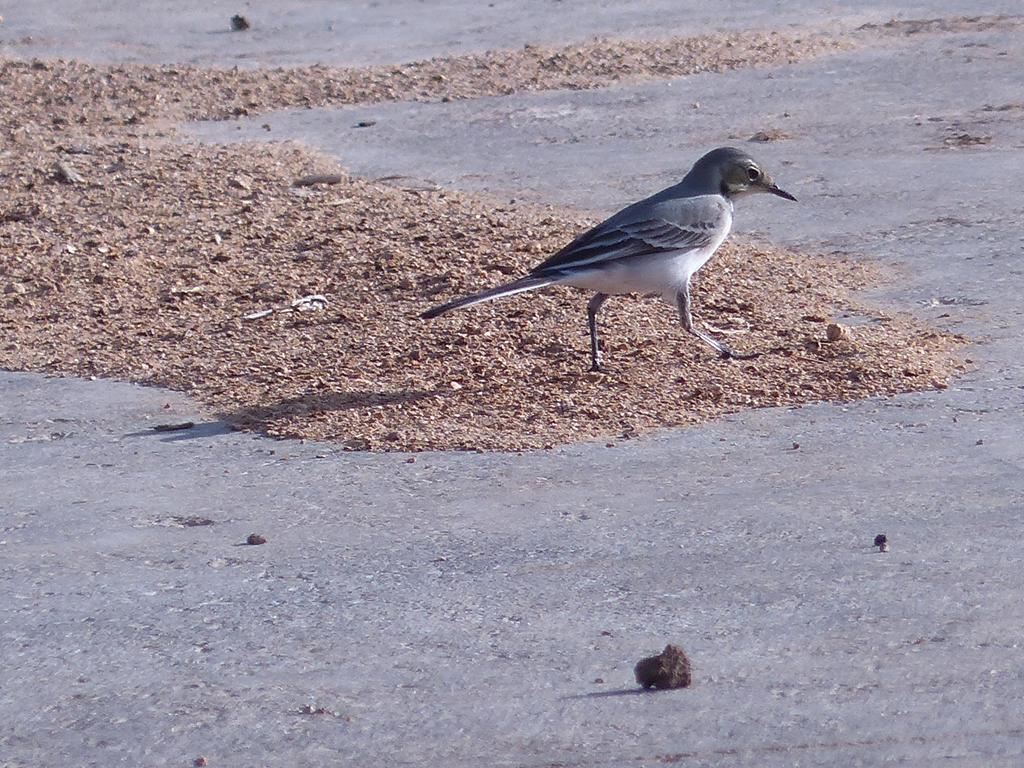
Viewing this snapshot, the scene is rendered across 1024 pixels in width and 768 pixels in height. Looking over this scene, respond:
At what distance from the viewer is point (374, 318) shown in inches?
297

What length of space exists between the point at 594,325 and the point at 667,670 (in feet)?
9.72

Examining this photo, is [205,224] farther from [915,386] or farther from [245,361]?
[915,386]

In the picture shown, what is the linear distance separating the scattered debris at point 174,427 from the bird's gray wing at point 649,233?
4.88 feet

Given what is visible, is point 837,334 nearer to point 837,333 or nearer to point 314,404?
point 837,333

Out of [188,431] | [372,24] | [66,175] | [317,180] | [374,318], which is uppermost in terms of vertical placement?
[372,24]

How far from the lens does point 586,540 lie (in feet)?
17.2

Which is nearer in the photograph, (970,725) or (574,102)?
(970,725)

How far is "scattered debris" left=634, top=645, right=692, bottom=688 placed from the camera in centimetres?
421

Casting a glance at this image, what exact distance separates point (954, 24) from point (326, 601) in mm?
10278

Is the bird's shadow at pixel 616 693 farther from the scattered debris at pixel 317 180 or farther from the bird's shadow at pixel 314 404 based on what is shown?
the scattered debris at pixel 317 180

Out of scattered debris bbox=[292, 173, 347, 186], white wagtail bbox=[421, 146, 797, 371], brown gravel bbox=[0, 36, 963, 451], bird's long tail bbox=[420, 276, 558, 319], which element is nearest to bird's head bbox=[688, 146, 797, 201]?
white wagtail bbox=[421, 146, 797, 371]

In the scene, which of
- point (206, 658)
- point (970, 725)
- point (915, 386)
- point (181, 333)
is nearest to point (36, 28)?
point (181, 333)

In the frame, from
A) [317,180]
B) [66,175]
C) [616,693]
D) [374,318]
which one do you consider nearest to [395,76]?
[317,180]

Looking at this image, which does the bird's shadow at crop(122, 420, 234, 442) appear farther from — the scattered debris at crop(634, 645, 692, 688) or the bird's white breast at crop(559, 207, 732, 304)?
the scattered debris at crop(634, 645, 692, 688)
